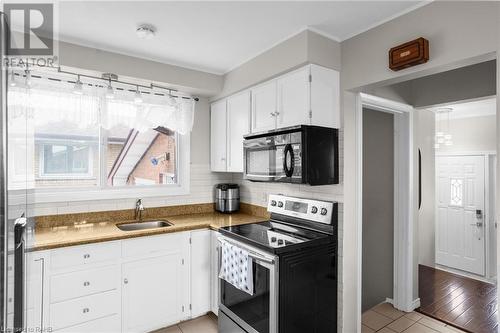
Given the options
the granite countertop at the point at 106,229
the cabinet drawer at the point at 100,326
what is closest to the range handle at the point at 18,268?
the granite countertop at the point at 106,229

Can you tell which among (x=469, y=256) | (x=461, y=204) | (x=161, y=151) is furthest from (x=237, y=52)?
(x=469, y=256)

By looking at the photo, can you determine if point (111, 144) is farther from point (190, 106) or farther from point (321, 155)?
point (321, 155)

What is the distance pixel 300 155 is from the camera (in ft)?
6.87

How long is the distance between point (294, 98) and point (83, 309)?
2.28m

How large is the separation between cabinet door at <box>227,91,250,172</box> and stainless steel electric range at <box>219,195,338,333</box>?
2.48 ft

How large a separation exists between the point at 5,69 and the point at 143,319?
219 cm

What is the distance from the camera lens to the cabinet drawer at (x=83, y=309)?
6.65 feet

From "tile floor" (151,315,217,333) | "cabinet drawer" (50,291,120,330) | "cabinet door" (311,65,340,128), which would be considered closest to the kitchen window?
"cabinet drawer" (50,291,120,330)

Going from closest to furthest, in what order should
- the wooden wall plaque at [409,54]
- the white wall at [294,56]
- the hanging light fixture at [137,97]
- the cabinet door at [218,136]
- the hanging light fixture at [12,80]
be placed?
the hanging light fixture at [12,80], the wooden wall plaque at [409,54], the white wall at [294,56], the hanging light fixture at [137,97], the cabinet door at [218,136]

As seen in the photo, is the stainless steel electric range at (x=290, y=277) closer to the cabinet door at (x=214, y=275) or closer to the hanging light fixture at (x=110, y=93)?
the cabinet door at (x=214, y=275)

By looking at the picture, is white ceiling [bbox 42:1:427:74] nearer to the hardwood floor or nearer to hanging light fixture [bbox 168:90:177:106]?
hanging light fixture [bbox 168:90:177:106]

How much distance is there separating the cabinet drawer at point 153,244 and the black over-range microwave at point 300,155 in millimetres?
931

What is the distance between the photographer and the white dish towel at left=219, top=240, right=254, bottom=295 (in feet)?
6.76

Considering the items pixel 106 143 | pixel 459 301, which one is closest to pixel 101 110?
pixel 106 143
